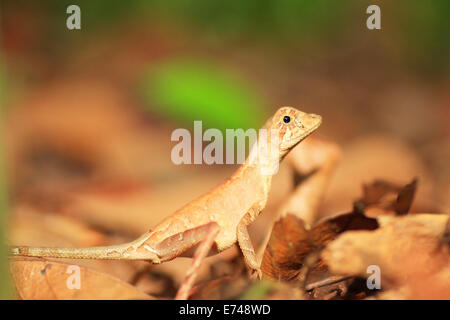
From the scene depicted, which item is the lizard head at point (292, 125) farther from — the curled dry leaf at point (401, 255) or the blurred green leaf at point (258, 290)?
the blurred green leaf at point (258, 290)

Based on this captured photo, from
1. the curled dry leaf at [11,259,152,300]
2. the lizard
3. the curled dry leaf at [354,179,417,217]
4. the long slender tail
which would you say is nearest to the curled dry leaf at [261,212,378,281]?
the curled dry leaf at [354,179,417,217]

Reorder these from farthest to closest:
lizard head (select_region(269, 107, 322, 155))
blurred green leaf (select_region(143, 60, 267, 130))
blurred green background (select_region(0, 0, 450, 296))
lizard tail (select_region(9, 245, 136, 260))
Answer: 1. blurred green background (select_region(0, 0, 450, 296))
2. blurred green leaf (select_region(143, 60, 267, 130))
3. lizard head (select_region(269, 107, 322, 155))
4. lizard tail (select_region(9, 245, 136, 260))

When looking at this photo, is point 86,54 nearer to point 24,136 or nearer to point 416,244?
point 24,136

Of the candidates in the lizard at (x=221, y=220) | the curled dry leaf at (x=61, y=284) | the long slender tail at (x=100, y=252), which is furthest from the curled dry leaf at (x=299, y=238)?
the long slender tail at (x=100, y=252)

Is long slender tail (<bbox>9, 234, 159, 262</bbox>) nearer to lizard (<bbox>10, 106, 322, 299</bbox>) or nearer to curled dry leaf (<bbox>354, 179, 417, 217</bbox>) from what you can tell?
lizard (<bbox>10, 106, 322, 299</bbox>)

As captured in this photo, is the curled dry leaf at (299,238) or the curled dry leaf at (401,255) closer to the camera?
the curled dry leaf at (401,255)

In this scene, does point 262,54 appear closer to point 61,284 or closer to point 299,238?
point 299,238
